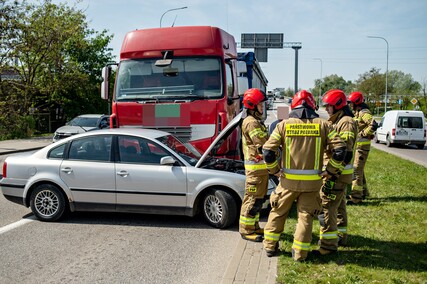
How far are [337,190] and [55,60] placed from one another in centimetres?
2672

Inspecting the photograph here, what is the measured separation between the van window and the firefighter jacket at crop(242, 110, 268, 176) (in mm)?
17922

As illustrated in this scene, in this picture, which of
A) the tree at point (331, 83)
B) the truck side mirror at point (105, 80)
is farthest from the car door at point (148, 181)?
the tree at point (331, 83)

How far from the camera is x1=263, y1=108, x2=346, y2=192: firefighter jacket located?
4652mm

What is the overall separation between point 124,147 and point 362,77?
75.4m

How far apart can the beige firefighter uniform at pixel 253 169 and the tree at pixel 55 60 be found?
2299 centimetres

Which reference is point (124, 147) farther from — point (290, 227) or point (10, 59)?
point (10, 59)

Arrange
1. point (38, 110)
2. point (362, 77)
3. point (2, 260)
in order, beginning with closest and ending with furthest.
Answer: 1. point (2, 260)
2. point (38, 110)
3. point (362, 77)

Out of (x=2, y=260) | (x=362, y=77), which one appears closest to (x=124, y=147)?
(x=2, y=260)

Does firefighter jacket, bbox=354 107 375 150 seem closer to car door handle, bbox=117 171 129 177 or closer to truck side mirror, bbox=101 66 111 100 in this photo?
Answer: car door handle, bbox=117 171 129 177

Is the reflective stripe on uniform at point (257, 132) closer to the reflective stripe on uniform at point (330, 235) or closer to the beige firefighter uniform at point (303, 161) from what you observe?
the beige firefighter uniform at point (303, 161)

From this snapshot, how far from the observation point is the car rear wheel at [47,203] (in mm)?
6629

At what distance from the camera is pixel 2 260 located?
5.13 metres

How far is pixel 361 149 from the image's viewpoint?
7.88 meters

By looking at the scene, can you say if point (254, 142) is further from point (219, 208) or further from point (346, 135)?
point (219, 208)
